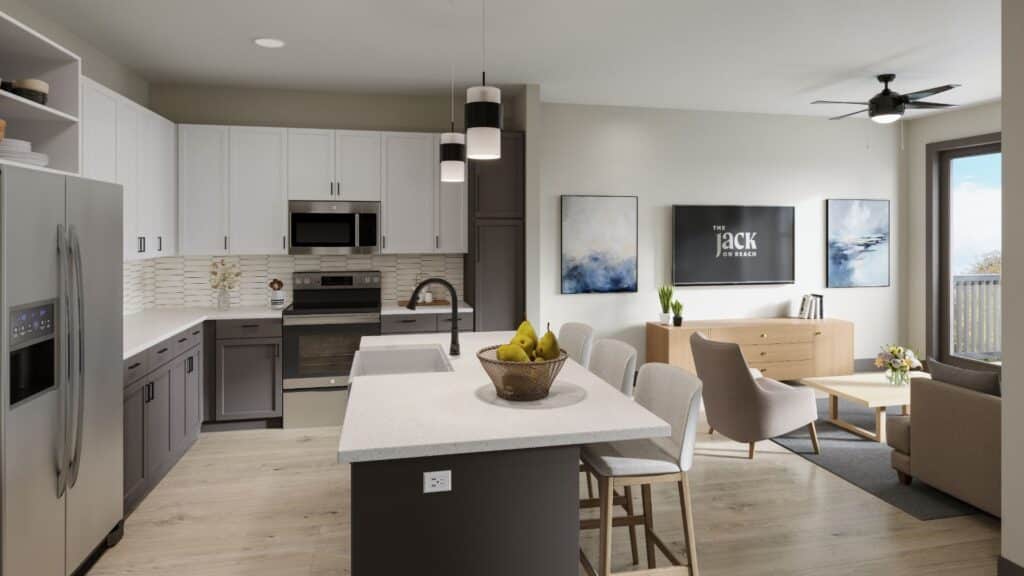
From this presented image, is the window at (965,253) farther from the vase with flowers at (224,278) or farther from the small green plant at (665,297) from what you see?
the vase with flowers at (224,278)

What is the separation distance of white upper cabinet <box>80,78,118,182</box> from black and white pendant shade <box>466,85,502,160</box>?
2.36 m

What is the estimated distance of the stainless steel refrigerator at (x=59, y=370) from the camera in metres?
2.24

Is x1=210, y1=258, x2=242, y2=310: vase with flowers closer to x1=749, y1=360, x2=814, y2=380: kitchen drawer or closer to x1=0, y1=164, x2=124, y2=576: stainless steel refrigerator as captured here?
x1=0, y1=164, x2=124, y2=576: stainless steel refrigerator

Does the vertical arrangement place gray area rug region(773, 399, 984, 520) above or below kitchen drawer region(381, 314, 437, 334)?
below

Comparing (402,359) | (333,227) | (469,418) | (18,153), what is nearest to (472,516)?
(469,418)

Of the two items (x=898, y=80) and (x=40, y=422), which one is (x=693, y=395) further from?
(x=898, y=80)

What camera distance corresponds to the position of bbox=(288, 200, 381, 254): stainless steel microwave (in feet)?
17.1

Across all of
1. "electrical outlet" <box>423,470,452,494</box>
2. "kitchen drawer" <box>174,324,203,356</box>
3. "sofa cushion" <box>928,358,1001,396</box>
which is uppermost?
"kitchen drawer" <box>174,324,203,356</box>

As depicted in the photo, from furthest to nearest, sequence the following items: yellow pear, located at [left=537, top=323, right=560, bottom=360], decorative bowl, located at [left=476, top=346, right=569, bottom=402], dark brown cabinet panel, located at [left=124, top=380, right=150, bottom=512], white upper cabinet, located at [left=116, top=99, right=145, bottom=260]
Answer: white upper cabinet, located at [left=116, top=99, right=145, bottom=260]
dark brown cabinet panel, located at [left=124, top=380, right=150, bottom=512]
yellow pear, located at [left=537, top=323, right=560, bottom=360]
decorative bowl, located at [left=476, top=346, right=569, bottom=402]

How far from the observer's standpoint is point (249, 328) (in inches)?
192

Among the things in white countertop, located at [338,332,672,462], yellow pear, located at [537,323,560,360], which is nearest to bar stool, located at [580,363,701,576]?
white countertop, located at [338,332,672,462]

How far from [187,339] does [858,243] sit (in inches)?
260

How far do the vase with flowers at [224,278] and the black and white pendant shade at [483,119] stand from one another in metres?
3.57

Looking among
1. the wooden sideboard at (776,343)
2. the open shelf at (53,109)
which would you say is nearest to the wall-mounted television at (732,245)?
the wooden sideboard at (776,343)
